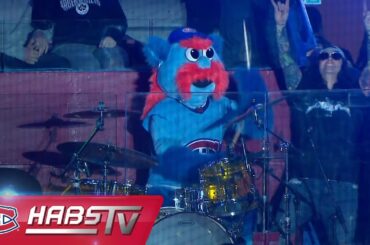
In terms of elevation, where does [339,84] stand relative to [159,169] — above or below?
above

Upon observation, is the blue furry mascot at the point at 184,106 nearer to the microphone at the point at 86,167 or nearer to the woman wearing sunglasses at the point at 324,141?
the woman wearing sunglasses at the point at 324,141

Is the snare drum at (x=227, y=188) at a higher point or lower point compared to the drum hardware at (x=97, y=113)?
lower

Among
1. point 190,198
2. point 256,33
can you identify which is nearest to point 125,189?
point 190,198

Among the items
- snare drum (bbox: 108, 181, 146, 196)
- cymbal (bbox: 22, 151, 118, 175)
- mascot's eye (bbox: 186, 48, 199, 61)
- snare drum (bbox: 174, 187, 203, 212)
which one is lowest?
snare drum (bbox: 174, 187, 203, 212)

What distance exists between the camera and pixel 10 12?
20.6 ft

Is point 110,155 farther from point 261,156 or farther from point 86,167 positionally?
point 261,156

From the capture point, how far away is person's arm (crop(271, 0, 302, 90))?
618 cm

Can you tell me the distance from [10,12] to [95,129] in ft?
3.74

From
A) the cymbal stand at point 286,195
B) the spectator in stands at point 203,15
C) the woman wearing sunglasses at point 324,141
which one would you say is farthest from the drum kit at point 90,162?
the woman wearing sunglasses at point 324,141

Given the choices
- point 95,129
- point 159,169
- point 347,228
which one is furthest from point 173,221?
point 347,228

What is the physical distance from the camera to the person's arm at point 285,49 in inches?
243

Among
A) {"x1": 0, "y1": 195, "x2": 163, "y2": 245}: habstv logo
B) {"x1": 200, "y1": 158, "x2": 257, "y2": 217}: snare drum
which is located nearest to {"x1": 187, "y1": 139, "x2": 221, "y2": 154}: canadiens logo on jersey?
{"x1": 200, "y1": 158, "x2": 257, "y2": 217}: snare drum

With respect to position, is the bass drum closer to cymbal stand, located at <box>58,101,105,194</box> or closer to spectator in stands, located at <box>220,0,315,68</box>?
cymbal stand, located at <box>58,101,105,194</box>

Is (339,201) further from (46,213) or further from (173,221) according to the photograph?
(46,213)
